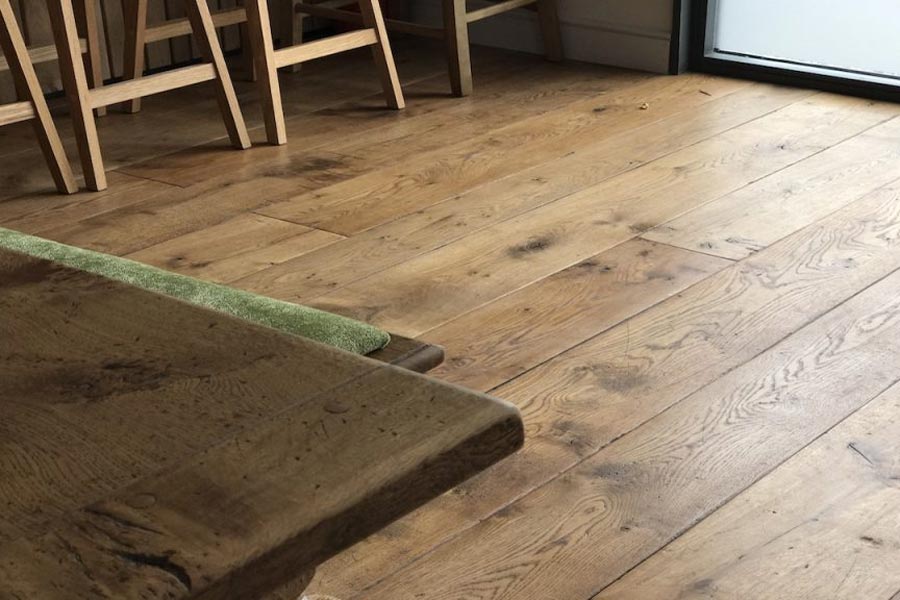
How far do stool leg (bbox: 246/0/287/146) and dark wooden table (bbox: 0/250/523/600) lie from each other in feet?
7.60

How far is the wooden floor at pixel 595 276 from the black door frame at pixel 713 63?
0.16 ft

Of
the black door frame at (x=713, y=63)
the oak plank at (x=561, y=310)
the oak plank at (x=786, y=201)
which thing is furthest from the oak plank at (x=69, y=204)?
the black door frame at (x=713, y=63)

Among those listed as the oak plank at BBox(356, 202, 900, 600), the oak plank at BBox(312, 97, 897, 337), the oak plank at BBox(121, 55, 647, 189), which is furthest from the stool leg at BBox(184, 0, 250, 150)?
the oak plank at BBox(356, 202, 900, 600)

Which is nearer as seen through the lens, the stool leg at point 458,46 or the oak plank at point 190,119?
the oak plank at point 190,119

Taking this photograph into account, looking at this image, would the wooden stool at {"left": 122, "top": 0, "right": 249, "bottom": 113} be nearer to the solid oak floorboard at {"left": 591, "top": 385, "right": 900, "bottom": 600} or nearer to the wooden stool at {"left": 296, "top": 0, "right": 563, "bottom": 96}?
the wooden stool at {"left": 296, "top": 0, "right": 563, "bottom": 96}

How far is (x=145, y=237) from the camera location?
2.56 metres

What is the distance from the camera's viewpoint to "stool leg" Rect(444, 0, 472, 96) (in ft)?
11.4

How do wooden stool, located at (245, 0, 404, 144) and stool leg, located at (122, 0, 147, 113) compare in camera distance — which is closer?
wooden stool, located at (245, 0, 404, 144)

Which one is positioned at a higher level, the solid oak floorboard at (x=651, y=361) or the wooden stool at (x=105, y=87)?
the wooden stool at (x=105, y=87)

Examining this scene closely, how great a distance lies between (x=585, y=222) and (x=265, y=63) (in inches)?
38.3

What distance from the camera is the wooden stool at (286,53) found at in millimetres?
3100

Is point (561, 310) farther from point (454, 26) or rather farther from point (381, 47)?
point (454, 26)

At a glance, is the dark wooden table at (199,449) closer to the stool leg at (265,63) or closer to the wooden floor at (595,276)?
the wooden floor at (595,276)

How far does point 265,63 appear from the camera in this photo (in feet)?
10.2
